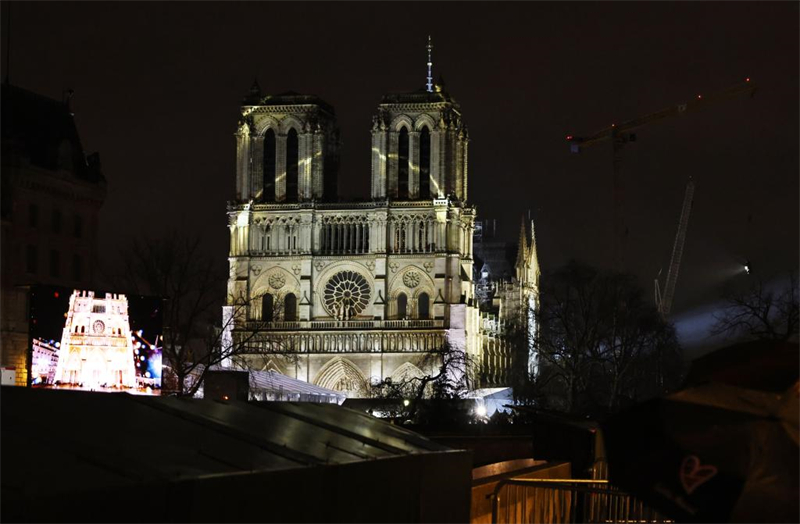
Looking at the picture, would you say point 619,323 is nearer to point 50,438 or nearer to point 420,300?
point 420,300

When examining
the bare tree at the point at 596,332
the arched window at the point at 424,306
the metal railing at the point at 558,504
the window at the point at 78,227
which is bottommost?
the metal railing at the point at 558,504

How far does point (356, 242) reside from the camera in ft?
383

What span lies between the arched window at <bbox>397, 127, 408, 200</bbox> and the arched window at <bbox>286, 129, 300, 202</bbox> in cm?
720

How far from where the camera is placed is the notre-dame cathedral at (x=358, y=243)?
113 meters

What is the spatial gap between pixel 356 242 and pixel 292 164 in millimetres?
7080

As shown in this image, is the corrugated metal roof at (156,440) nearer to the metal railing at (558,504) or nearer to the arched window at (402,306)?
the metal railing at (558,504)

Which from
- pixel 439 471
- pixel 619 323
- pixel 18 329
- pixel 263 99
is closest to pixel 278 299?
pixel 263 99

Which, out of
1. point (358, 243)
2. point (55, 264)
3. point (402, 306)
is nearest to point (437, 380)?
point (55, 264)

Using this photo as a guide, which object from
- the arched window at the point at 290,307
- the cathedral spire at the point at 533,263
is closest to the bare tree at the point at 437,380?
the arched window at the point at 290,307

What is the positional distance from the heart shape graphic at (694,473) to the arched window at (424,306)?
104 metres

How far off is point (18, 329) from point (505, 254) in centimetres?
8736

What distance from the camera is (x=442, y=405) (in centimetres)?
6712

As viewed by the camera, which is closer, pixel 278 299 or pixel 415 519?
pixel 415 519

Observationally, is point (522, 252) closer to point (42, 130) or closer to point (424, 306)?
point (424, 306)
